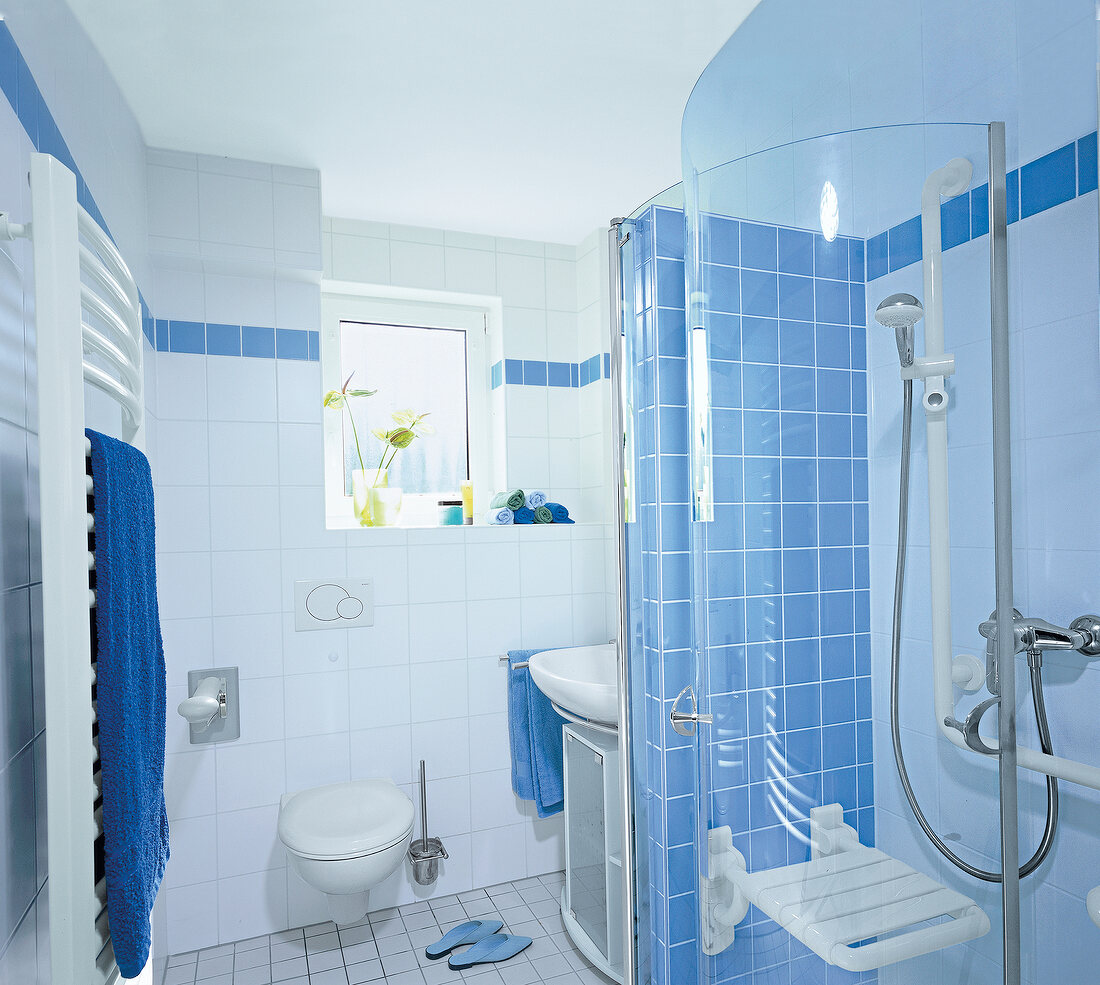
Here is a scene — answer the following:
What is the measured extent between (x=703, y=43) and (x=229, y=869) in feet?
8.79

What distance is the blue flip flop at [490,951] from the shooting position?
2.18 meters

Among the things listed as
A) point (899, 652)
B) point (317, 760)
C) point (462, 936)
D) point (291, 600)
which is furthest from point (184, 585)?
point (899, 652)

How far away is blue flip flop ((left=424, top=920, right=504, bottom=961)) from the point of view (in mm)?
2246

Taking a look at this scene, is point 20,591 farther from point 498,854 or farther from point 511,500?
point 498,854

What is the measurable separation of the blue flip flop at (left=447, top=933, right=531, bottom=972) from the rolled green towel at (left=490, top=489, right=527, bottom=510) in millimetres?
1396

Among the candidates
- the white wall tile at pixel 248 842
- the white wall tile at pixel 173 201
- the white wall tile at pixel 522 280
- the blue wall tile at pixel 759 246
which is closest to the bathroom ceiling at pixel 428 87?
the white wall tile at pixel 173 201

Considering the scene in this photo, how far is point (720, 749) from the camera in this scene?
4.17ft

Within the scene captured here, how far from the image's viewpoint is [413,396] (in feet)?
9.71

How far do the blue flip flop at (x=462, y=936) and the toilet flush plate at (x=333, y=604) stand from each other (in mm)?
996

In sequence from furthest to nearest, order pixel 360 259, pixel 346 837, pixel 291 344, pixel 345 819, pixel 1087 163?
1. pixel 360 259
2. pixel 291 344
3. pixel 345 819
4. pixel 346 837
5. pixel 1087 163

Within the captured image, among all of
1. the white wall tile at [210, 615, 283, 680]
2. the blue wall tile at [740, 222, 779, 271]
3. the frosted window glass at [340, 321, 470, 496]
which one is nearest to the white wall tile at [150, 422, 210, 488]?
the white wall tile at [210, 615, 283, 680]

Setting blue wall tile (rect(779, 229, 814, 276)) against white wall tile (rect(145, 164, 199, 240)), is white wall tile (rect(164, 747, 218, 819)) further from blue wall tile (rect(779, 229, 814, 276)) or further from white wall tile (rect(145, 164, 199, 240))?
blue wall tile (rect(779, 229, 814, 276))

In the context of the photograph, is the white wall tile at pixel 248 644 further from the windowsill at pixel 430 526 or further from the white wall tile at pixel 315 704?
the windowsill at pixel 430 526

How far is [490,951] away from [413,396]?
1.92 m
